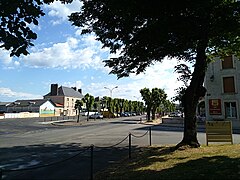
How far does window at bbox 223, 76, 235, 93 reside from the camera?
1228 inches

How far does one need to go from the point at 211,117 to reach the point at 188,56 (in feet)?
67.5

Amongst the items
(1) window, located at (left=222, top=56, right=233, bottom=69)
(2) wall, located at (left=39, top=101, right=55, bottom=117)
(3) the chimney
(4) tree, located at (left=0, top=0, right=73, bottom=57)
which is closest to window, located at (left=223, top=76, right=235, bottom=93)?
(1) window, located at (left=222, top=56, right=233, bottom=69)

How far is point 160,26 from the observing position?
9375mm

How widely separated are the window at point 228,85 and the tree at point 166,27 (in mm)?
19752

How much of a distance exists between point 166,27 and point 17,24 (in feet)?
20.9

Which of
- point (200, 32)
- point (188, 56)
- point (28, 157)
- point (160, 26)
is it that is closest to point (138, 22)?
point (160, 26)

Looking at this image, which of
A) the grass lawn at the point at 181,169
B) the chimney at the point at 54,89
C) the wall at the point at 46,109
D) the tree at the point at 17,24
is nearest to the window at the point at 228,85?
the grass lawn at the point at 181,169

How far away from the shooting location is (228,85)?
31.5 meters

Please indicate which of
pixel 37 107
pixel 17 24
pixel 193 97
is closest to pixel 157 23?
pixel 193 97

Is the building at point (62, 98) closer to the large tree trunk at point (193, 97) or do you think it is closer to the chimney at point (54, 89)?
the chimney at point (54, 89)

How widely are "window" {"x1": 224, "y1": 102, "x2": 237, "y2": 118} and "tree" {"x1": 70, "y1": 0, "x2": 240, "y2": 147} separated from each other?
19.8 m

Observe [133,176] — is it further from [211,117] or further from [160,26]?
[211,117]

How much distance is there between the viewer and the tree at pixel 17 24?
164 inches

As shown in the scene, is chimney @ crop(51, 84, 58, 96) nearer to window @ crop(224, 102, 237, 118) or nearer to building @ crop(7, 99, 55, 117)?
building @ crop(7, 99, 55, 117)
